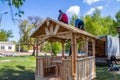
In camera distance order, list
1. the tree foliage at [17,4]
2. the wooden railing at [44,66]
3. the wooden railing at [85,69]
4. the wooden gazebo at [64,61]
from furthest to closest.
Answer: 1. the wooden railing at [44,66]
2. the wooden railing at [85,69]
3. the wooden gazebo at [64,61]
4. the tree foliage at [17,4]

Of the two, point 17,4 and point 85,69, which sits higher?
point 17,4

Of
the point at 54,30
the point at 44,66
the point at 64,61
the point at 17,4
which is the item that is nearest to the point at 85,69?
the point at 64,61

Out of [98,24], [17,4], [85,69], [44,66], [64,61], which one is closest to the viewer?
[17,4]

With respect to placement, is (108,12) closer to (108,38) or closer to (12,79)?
(108,38)

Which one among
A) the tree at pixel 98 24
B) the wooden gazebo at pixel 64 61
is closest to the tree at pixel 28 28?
the tree at pixel 98 24

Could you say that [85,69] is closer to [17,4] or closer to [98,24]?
[17,4]

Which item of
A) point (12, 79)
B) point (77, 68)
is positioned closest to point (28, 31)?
point (12, 79)

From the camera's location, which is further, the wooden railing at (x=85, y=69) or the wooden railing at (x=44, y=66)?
the wooden railing at (x=44, y=66)

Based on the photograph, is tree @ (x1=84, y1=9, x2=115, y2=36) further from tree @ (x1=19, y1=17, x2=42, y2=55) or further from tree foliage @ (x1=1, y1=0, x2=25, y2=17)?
tree foliage @ (x1=1, y1=0, x2=25, y2=17)

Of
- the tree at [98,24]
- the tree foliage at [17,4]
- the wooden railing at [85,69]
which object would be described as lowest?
the wooden railing at [85,69]

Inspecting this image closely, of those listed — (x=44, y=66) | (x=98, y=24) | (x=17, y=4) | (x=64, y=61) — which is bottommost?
(x=44, y=66)

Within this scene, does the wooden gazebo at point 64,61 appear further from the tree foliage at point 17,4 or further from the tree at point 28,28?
the tree at point 28,28

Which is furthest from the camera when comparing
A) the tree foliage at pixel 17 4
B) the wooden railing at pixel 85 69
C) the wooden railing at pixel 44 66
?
the wooden railing at pixel 44 66

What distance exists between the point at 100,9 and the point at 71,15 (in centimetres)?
820
